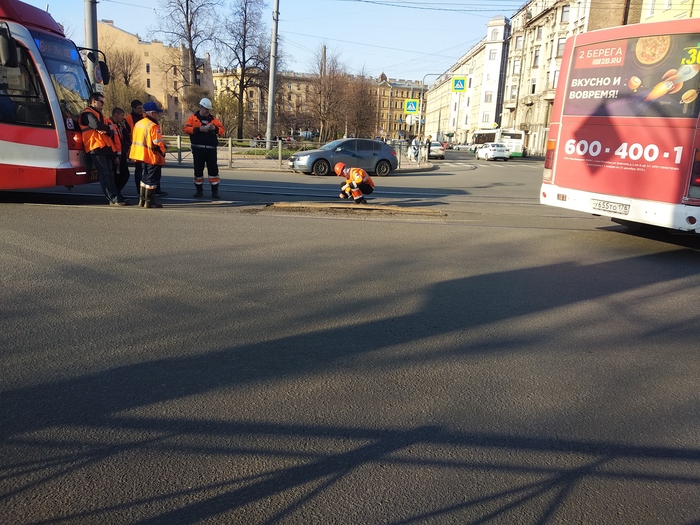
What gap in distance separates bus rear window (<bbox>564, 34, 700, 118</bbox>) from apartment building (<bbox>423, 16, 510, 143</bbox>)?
236ft

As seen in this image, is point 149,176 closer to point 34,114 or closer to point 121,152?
point 121,152

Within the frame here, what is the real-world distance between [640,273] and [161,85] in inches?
3939

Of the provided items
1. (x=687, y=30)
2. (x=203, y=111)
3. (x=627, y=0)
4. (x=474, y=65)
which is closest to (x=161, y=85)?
(x=474, y=65)

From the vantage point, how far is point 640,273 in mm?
7129

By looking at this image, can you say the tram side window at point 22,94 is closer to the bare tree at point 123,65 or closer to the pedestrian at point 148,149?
the pedestrian at point 148,149

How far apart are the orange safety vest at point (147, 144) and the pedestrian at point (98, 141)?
0.46 meters

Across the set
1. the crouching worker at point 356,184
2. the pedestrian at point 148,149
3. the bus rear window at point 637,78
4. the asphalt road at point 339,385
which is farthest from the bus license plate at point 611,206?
the pedestrian at point 148,149

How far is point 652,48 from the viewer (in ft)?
26.5

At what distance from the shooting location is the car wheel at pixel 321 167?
71.5ft

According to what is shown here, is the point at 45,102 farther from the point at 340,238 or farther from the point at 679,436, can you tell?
the point at 679,436

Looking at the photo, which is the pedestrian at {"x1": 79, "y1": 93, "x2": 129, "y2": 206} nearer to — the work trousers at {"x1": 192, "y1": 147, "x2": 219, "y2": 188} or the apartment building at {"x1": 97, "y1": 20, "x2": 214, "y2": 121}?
the work trousers at {"x1": 192, "y1": 147, "x2": 219, "y2": 188}

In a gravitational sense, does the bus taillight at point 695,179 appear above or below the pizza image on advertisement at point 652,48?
below

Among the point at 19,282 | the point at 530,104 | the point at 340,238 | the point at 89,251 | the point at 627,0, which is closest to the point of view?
the point at 19,282

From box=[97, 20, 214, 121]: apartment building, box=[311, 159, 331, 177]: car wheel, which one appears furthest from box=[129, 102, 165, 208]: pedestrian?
box=[97, 20, 214, 121]: apartment building
